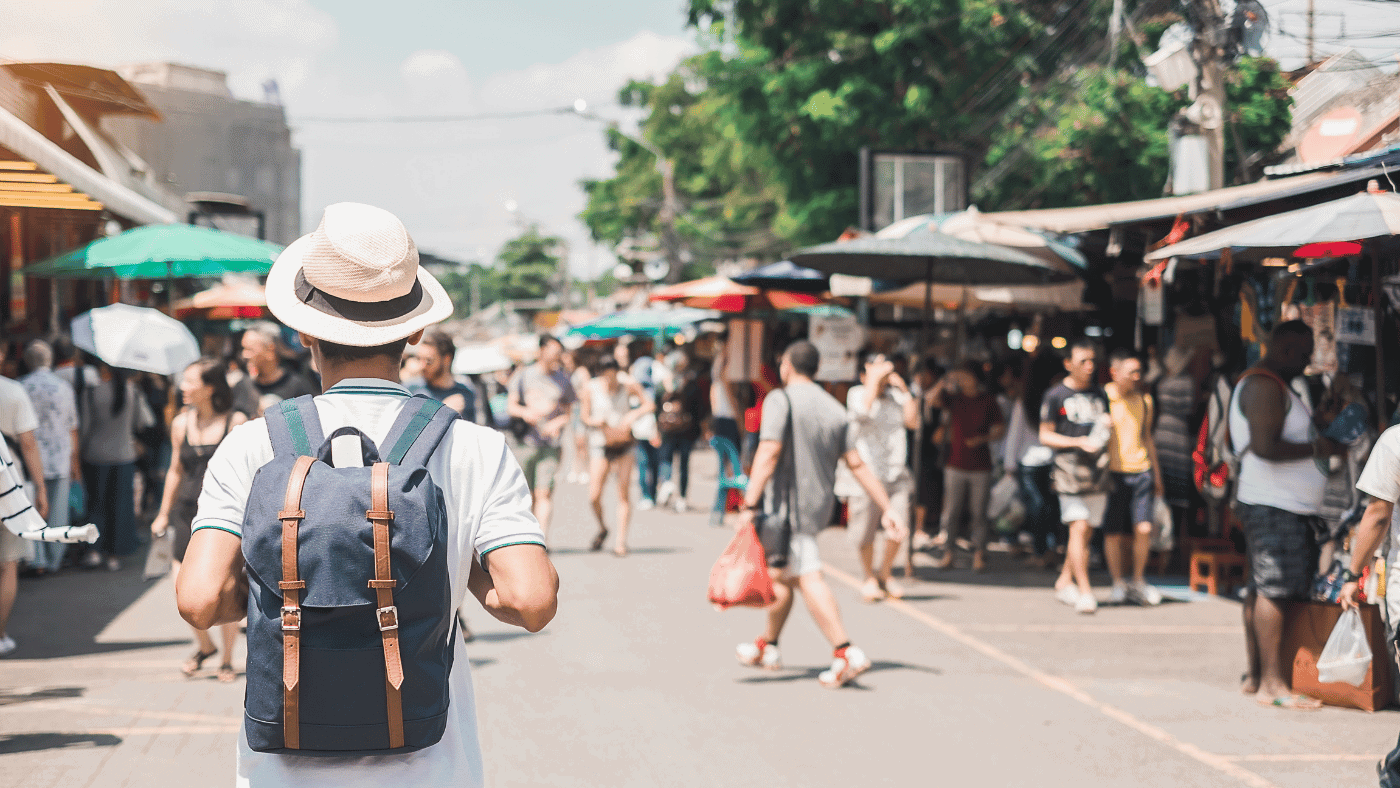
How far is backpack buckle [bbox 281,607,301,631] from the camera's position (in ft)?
6.87

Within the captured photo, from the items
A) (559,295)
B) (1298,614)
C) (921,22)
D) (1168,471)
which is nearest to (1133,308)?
(1168,471)

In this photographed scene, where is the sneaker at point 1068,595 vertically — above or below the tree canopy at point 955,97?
below

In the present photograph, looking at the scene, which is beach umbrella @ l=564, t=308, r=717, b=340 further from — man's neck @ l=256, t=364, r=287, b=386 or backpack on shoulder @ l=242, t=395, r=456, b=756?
backpack on shoulder @ l=242, t=395, r=456, b=756

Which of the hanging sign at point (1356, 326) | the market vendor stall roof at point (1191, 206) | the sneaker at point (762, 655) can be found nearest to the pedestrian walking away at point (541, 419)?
the sneaker at point (762, 655)

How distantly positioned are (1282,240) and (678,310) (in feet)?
47.3

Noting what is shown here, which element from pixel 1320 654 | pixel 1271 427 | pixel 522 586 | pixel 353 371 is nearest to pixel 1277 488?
pixel 1271 427

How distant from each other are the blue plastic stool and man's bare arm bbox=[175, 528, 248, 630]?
38.1 feet

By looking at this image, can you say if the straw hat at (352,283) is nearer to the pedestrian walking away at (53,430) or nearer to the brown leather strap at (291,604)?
the brown leather strap at (291,604)

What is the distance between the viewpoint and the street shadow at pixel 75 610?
25.7ft

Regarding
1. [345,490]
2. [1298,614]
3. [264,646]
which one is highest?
[345,490]

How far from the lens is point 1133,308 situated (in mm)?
12953

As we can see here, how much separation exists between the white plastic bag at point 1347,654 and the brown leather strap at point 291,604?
476 cm

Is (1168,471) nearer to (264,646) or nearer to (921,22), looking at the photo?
(264,646)

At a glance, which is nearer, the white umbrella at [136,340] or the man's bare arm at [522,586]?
the man's bare arm at [522,586]
